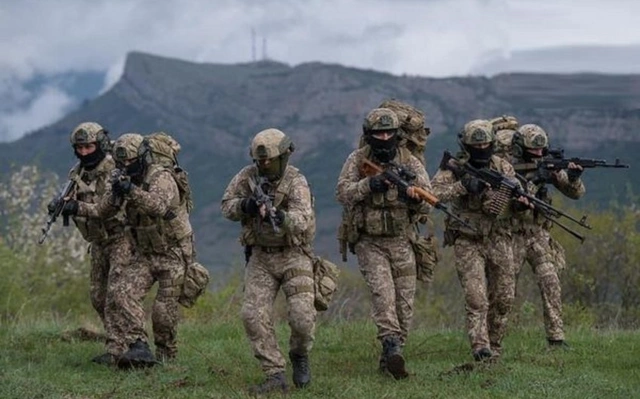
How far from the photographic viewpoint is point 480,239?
1195 cm

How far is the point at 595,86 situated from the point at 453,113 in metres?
90.0

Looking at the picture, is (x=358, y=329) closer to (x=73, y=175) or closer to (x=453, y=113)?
(x=73, y=175)

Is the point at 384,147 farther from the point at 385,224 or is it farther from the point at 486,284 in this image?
the point at 486,284

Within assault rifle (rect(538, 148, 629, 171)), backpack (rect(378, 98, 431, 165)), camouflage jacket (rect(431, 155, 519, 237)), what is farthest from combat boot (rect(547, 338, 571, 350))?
backpack (rect(378, 98, 431, 165))

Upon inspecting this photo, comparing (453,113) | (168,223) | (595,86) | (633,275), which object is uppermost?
(453,113)

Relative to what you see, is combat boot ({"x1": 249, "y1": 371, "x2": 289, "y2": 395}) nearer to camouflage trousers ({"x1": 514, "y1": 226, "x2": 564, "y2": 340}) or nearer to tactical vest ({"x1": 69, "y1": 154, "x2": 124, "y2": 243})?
tactical vest ({"x1": 69, "y1": 154, "x2": 124, "y2": 243})

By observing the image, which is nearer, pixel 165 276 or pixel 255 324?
pixel 255 324

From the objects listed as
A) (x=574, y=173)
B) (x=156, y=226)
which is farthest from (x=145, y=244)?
(x=574, y=173)

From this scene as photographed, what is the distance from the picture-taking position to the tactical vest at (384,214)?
11117mm

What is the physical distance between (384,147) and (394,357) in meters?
1.91

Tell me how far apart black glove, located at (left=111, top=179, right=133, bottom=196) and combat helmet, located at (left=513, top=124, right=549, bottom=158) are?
14.0 ft

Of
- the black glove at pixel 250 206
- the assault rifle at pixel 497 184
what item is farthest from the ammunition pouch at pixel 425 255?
the black glove at pixel 250 206

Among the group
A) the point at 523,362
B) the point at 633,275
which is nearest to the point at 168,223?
the point at 523,362

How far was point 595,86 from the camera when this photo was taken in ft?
47.1
